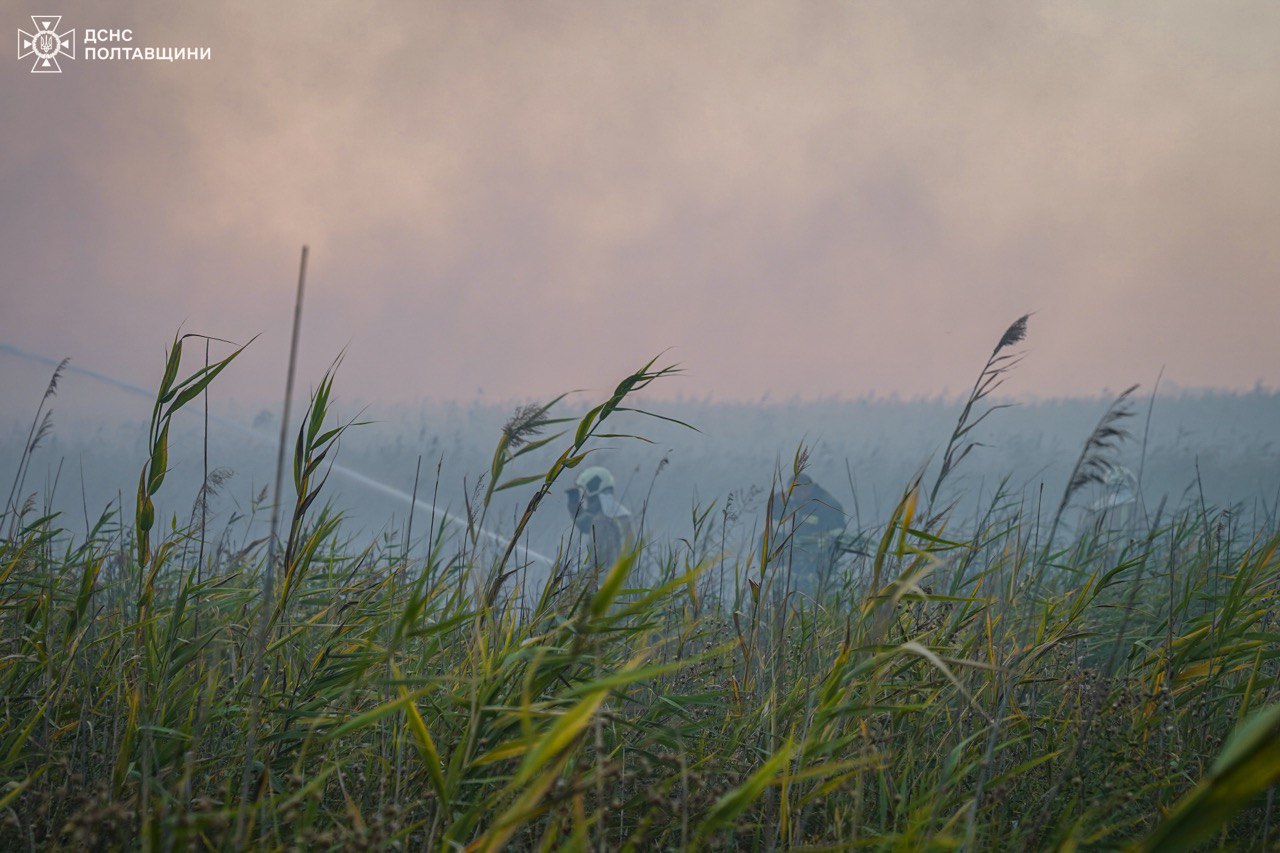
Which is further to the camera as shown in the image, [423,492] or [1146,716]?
[423,492]

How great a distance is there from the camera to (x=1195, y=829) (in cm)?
80

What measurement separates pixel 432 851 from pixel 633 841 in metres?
0.39

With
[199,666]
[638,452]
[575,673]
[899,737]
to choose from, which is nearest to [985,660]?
[899,737]

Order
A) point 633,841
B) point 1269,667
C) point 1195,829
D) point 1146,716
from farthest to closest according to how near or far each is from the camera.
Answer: point 1269,667 → point 1146,716 → point 633,841 → point 1195,829

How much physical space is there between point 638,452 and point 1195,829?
19.6 m

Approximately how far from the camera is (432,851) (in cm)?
140

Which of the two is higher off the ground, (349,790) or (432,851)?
(432,851)

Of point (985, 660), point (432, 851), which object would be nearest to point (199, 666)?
point (432, 851)

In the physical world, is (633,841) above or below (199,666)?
above

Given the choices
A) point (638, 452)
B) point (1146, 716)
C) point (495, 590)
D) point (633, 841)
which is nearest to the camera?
point (633, 841)

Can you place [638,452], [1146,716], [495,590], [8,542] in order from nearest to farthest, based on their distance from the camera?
[495,590] → [1146,716] → [8,542] → [638,452]

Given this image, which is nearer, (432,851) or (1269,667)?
(432,851)

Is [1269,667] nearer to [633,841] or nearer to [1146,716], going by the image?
[1146,716]

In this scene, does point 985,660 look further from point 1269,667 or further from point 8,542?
point 8,542
